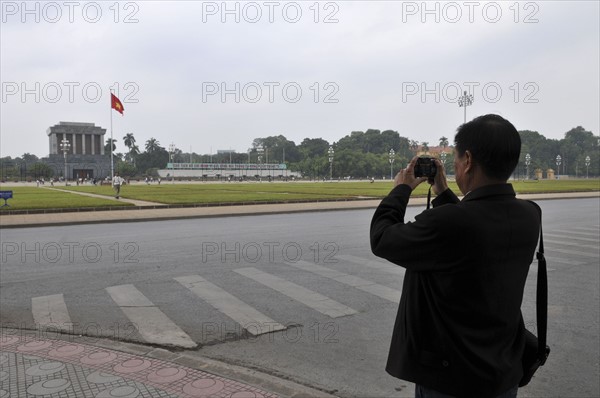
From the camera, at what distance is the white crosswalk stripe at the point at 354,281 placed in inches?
265

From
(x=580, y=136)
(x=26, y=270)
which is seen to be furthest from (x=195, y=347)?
(x=580, y=136)

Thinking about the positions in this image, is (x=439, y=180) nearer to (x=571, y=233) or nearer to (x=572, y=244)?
(x=572, y=244)

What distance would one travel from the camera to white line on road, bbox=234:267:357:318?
19.5 ft

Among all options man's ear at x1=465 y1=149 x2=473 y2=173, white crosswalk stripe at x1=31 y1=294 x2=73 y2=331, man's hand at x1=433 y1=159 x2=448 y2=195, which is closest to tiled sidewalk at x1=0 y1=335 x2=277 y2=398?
white crosswalk stripe at x1=31 y1=294 x2=73 y2=331

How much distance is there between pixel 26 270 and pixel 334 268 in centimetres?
546

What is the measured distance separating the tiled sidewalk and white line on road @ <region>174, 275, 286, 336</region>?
1.31 meters

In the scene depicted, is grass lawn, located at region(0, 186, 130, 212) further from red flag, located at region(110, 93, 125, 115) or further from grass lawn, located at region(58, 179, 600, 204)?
red flag, located at region(110, 93, 125, 115)

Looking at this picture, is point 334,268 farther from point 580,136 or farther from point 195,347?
point 580,136

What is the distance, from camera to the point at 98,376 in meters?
3.85

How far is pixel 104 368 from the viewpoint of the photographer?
402 cm

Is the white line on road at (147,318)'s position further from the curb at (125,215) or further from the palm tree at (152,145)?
the palm tree at (152,145)

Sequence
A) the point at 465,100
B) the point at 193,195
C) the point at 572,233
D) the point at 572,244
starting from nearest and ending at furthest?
1. the point at 572,244
2. the point at 572,233
3. the point at 193,195
4. the point at 465,100

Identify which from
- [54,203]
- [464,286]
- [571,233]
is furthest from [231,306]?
[54,203]

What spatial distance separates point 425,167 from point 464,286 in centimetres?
53
